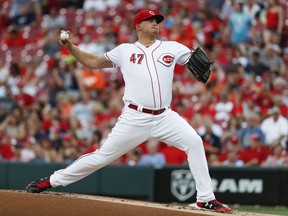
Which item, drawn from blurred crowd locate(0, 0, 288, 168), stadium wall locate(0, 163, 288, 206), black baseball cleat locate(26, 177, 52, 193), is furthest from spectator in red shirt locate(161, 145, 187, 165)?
black baseball cleat locate(26, 177, 52, 193)

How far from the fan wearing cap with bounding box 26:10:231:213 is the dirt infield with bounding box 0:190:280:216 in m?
0.35

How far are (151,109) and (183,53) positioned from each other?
61 cm

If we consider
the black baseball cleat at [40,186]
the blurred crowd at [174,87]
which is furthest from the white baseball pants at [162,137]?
the blurred crowd at [174,87]

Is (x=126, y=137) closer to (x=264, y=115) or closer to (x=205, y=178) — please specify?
(x=205, y=178)

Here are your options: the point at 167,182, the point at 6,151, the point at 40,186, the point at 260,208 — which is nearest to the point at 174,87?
the point at 167,182

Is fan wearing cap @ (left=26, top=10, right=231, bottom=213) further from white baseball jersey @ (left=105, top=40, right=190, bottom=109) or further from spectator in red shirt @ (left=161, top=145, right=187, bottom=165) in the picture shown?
spectator in red shirt @ (left=161, top=145, right=187, bottom=165)

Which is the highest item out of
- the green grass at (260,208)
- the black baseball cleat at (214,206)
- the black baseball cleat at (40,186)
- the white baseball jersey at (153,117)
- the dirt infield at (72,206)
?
the white baseball jersey at (153,117)

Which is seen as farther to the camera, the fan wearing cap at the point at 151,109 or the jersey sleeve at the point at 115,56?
the jersey sleeve at the point at 115,56

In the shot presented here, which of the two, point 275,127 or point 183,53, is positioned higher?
point 183,53

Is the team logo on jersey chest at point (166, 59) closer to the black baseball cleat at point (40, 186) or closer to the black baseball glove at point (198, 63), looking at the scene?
the black baseball glove at point (198, 63)

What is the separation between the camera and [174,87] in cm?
1499

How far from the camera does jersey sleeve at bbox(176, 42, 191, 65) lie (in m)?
8.14

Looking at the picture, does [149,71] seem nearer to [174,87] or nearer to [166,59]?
[166,59]

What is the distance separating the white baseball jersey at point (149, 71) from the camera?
26.3 ft
